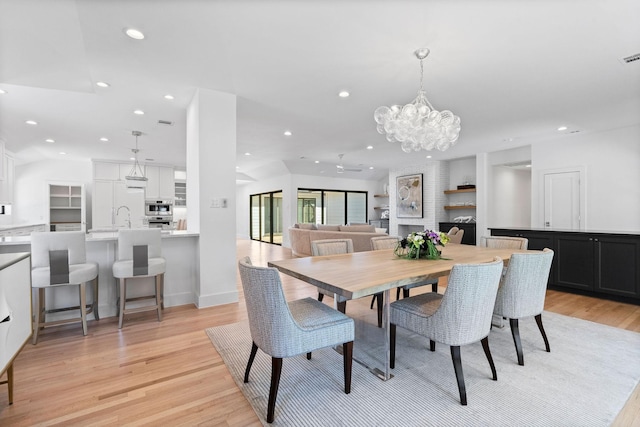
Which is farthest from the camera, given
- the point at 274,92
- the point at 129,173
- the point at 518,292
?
the point at 129,173

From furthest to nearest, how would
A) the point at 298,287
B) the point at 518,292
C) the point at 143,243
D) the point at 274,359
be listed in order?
1. the point at 298,287
2. the point at 143,243
3. the point at 518,292
4. the point at 274,359

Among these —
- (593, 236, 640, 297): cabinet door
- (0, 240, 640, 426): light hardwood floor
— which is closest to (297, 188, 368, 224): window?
(0, 240, 640, 426): light hardwood floor

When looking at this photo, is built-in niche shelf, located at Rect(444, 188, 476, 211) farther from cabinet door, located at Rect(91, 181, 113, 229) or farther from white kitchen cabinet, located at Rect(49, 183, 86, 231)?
white kitchen cabinet, located at Rect(49, 183, 86, 231)

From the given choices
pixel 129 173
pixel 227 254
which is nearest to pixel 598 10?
pixel 227 254

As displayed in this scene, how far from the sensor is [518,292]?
2252 mm

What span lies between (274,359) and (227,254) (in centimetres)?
224

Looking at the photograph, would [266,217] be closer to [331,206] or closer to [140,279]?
[331,206]

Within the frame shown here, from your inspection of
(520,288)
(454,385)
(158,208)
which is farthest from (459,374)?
(158,208)

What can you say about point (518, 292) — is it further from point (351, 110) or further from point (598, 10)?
point (351, 110)

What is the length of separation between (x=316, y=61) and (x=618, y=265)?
4675 mm

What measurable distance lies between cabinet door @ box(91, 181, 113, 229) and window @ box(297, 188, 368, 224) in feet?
17.4

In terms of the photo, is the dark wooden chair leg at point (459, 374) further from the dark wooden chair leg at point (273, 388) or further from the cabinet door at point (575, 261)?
the cabinet door at point (575, 261)

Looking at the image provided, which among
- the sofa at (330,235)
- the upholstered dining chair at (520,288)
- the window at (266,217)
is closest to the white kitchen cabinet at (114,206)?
the sofa at (330,235)

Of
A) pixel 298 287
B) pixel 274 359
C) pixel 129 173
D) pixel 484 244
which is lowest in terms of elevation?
pixel 298 287
